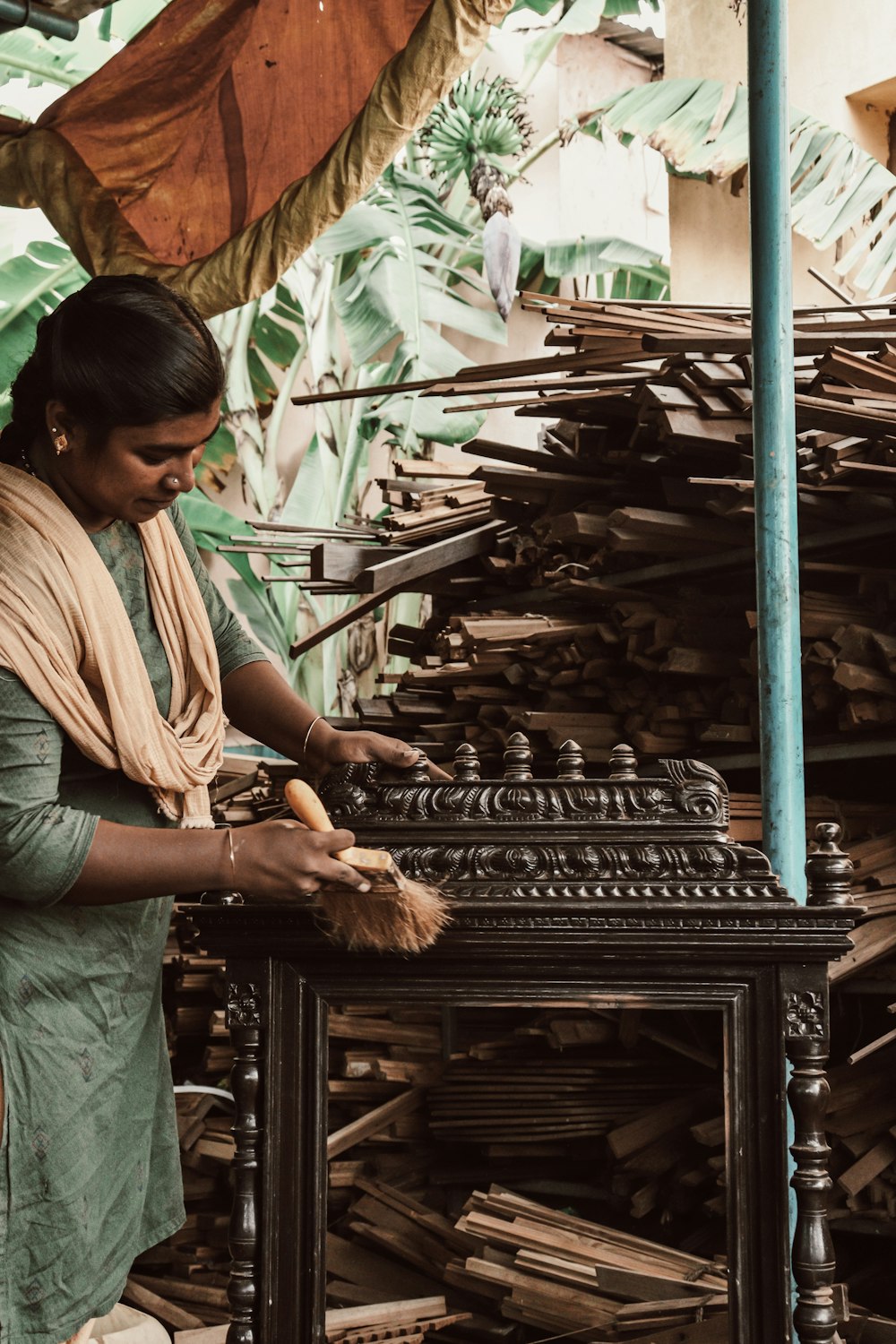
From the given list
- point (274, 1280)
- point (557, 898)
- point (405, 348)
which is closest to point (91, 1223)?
point (274, 1280)

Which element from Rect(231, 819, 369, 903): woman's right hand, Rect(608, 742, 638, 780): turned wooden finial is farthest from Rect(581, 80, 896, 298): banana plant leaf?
Rect(231, 819, 369, 903): woman's right hand

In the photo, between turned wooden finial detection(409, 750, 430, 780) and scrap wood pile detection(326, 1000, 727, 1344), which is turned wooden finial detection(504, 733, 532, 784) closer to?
turned wooden finial detection(409, 750, 430, 780)

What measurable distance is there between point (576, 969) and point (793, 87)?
5607 mm

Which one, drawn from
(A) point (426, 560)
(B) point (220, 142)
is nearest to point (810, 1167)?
(B) point (220, 142)

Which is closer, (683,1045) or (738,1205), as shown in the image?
(738,1205)

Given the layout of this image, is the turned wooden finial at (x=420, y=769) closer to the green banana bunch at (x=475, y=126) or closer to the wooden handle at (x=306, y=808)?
the wooden handle at (x=306, y=808)

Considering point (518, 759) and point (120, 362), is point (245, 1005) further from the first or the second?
point (120, 362)

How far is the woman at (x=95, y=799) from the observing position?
166cm

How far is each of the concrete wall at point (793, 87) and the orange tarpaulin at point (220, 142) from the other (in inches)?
132

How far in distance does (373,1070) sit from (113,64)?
10.4 ft

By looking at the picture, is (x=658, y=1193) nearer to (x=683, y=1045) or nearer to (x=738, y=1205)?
(x=683, y=1045)

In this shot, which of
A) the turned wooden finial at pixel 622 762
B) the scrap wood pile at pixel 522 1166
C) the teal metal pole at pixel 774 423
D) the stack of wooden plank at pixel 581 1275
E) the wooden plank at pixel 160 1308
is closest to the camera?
the turned wooden finial at pixel 622 762

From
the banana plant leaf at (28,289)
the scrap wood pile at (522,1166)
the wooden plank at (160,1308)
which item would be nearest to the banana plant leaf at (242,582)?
the banana plant leaf at (28,289)

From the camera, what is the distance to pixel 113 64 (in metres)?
3.19
